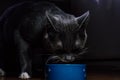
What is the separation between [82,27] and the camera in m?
1.63

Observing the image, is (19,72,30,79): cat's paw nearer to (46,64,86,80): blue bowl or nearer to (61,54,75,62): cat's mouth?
(61,54,75,62): cat's mouth

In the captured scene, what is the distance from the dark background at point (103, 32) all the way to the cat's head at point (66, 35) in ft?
1.87

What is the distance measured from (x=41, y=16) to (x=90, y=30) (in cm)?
53

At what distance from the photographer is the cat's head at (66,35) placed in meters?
1.58

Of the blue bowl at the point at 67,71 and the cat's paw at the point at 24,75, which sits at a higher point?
the blue bowl at the point at 67,71

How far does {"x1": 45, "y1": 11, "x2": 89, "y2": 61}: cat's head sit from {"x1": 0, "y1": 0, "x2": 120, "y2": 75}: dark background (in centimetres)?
57

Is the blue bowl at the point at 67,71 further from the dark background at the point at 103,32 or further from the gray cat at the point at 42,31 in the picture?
the dark background at the point at 103,32

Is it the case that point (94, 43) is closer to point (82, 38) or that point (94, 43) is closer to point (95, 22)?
point (95, 22)

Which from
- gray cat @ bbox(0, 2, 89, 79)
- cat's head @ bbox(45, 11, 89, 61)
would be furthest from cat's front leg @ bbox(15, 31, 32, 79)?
cat's head @ bbox(45, 11, 89, 61)

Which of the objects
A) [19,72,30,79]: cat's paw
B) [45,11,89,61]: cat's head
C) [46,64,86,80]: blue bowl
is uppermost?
[45,11,89,61]: cat's head

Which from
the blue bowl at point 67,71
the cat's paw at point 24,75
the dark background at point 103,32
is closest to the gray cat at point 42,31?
the cat's paw at point 24,75

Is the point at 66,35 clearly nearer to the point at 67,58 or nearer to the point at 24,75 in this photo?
the point at 67,58

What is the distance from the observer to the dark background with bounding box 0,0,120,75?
219cm

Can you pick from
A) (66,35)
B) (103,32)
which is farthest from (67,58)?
(103,32)
